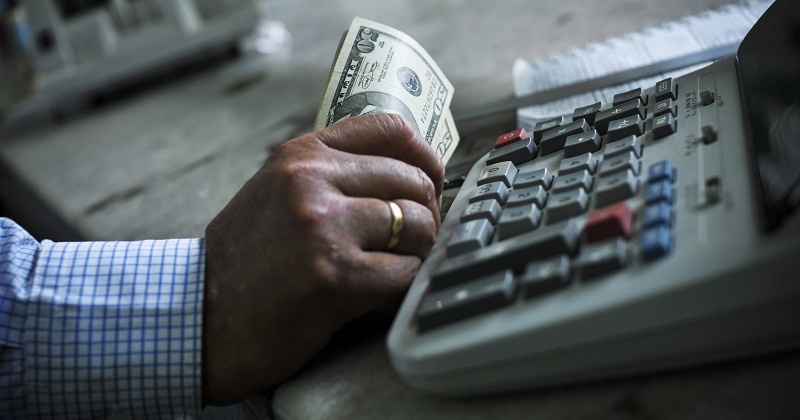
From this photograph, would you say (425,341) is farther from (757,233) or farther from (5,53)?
(5,53)

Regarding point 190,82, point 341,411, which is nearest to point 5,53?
point 190,82

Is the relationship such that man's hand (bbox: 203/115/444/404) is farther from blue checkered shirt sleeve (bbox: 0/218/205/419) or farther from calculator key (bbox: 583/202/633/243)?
calculator key (bbox: 583/202/633/243)

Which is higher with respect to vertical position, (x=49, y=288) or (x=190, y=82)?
(x=49, y=288)

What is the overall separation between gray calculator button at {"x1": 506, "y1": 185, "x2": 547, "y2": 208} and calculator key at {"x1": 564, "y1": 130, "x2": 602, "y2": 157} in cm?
7

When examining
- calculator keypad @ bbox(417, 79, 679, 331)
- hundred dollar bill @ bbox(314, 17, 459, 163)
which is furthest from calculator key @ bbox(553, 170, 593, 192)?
hundred dollar bill @ bbox(314, 17, 459, 163)

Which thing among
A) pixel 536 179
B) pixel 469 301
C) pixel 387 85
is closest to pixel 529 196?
pixel 536 179

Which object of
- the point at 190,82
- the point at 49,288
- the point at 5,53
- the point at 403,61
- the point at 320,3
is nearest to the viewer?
the point at 49,288

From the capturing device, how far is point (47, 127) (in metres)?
2.04

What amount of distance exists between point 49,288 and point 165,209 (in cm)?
54

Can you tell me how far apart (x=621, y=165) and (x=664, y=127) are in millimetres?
78

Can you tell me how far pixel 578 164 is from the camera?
62cm

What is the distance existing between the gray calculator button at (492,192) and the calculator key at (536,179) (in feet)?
0.04

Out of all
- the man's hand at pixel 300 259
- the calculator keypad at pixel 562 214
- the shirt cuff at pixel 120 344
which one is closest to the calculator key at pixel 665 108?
the calculator keypad at pixel 562 214

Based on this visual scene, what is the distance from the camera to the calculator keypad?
50 centimetres
